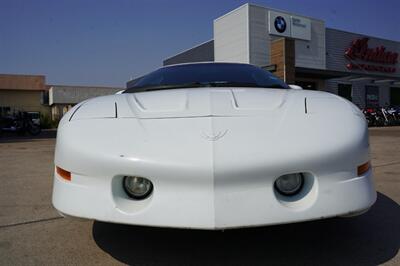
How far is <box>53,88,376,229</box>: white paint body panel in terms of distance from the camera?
148 centimetres

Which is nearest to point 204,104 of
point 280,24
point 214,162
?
point 214,162

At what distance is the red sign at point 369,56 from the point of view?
20922 mm

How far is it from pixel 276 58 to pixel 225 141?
41.8 ft

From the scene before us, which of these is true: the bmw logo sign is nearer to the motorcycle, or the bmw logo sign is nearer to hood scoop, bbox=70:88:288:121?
the motorcycle

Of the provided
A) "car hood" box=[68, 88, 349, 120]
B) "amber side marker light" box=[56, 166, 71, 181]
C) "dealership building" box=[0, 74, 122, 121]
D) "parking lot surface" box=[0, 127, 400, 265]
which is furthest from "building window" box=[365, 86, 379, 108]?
"dealership building" box=[0, 74, 122, 121]

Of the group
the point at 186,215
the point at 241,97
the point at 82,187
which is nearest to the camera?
the point at 186,215

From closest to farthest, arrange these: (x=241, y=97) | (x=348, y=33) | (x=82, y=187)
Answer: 1. (x=82, y=187)
2. (x=241, y=97)
3. (x=348, y=33)

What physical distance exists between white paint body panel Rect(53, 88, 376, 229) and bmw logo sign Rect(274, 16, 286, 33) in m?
16.2

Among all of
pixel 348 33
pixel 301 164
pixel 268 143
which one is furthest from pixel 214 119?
pixel 348 33

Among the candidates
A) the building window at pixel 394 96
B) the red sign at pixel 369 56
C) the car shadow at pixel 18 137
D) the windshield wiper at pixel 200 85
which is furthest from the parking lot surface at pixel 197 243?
the building window at pixel 394 96

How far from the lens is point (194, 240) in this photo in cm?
205

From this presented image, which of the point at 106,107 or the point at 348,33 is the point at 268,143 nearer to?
the point at 106,107

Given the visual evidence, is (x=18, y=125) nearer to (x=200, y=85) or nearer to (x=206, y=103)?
(x=200, y=85)

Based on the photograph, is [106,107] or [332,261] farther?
[106,107]
